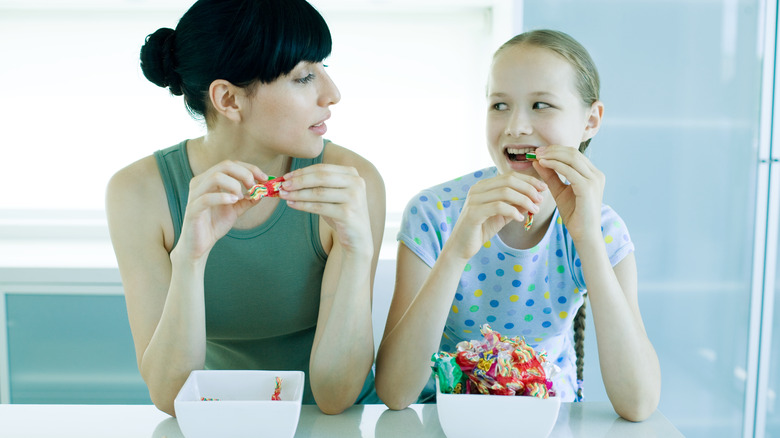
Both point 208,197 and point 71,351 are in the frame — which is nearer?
point 208,197

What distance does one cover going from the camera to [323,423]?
91 cm

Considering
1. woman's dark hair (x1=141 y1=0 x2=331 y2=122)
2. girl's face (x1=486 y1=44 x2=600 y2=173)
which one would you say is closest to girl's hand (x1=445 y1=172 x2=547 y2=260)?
girl's face (x1=486 y1=44 x2=600 y2=173)

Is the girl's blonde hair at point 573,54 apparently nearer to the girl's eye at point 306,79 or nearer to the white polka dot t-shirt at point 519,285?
the white polka dot t-shirt at point 519,285

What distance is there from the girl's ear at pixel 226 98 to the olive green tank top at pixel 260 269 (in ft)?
0.49

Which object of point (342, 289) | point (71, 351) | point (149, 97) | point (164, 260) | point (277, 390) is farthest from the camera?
point (149, 97)

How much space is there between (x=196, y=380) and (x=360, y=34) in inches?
68.4

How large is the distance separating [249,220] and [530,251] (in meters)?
0.53

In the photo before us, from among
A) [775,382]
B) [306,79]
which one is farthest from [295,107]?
[775,382]

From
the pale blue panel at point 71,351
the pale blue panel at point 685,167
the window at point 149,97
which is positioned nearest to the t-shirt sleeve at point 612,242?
the pale blue panel at point 685,167

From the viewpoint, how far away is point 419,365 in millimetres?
1008

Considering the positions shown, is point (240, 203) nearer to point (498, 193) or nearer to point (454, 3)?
point (498, 193)

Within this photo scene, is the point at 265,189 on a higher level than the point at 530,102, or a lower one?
lower

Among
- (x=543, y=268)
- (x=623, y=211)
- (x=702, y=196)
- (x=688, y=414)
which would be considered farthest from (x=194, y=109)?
(x=688, y=414)

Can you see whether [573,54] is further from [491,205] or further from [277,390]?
[277,390]
